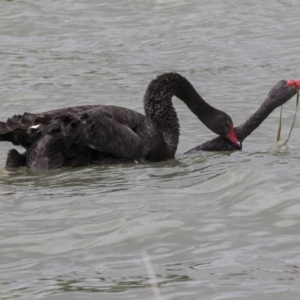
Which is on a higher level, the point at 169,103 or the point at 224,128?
the point at 169,103

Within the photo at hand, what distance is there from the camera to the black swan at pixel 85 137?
29.5 feet

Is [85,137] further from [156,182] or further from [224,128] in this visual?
[224,128]

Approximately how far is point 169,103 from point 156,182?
5.98 ft

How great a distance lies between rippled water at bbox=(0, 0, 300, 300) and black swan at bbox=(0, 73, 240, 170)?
0.51 feet

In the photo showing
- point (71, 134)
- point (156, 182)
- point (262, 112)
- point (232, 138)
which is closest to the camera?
point (156, 182)

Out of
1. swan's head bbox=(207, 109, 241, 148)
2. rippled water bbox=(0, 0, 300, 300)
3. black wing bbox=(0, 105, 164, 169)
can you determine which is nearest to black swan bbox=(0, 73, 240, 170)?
black wing bbox=(0, 105, 164, 169)

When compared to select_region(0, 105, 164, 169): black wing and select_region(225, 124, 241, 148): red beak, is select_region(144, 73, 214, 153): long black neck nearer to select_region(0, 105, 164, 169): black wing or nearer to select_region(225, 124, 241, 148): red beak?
select_region(225, 124, 241, 148): red beak

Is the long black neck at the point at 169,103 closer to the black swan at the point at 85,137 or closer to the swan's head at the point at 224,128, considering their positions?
the black swan at the point at 85,137

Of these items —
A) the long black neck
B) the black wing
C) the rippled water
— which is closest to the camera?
the rippled water

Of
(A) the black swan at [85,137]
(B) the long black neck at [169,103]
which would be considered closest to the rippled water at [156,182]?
(A) the black swan at [85,137]

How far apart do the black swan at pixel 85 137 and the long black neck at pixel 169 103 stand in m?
0.03

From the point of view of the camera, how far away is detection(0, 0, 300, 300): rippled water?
6.12 meters

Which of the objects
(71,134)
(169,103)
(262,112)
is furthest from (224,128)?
(71,134)

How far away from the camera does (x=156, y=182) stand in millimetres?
8523
